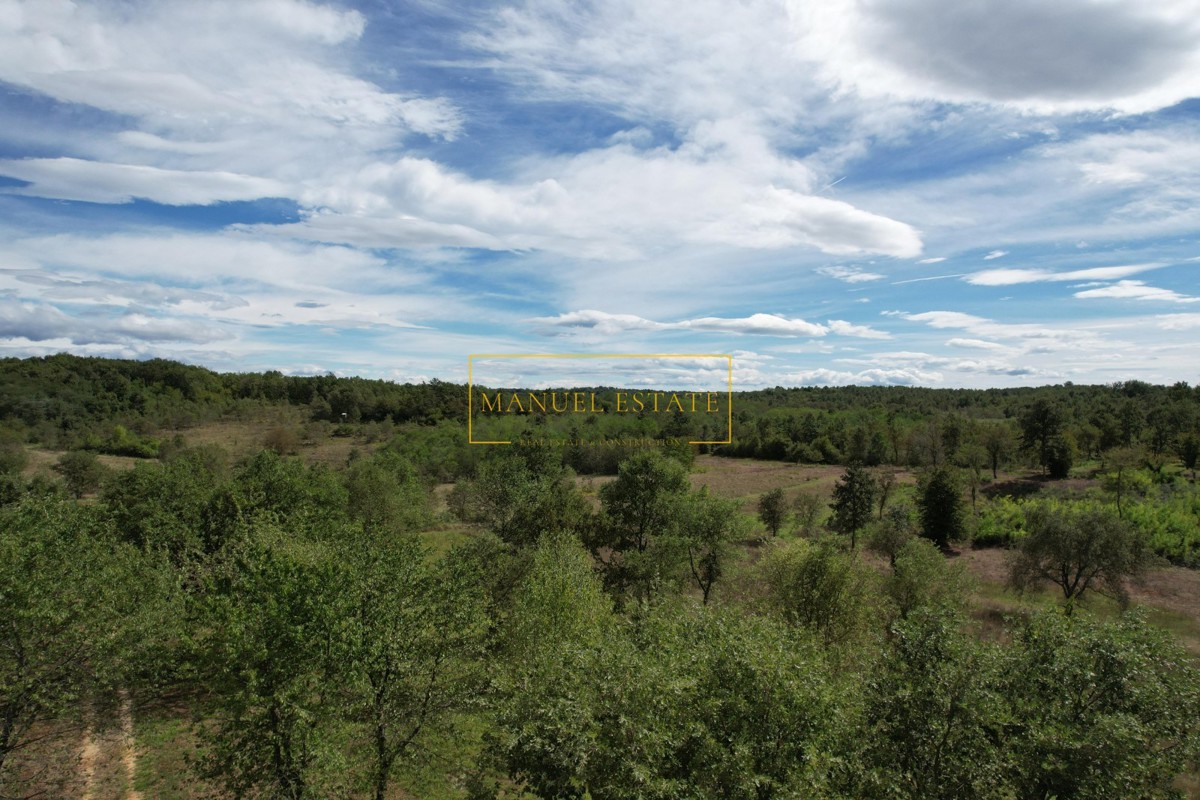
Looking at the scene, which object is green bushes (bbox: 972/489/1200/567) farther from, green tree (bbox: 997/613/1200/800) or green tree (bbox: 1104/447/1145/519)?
green tree (bbox: 997/613/1200/800)

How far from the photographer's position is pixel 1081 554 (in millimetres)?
33938

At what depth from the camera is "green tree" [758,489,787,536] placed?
5562 centimetres

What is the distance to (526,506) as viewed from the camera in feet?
135

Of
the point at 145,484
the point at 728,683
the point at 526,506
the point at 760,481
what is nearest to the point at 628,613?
the point at 526,506

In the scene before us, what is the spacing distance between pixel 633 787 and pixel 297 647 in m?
8.58

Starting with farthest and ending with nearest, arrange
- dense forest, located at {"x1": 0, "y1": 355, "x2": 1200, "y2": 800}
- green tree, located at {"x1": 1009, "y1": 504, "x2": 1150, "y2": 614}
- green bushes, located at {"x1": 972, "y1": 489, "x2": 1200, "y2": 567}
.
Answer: green bushes, located at {"x1": 972, "y1": 489, "x2": 1200, "y2": 567}
green tree, located at {"x1": 1009, "y1": 504, "x2": 1150, "y2": 614}
dense forest, located at {"x1": 0, "y1": 355, "x2": 1200, "y2": 800}

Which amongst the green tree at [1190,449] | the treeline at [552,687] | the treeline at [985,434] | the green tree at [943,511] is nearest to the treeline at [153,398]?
the treeline at [985,434]

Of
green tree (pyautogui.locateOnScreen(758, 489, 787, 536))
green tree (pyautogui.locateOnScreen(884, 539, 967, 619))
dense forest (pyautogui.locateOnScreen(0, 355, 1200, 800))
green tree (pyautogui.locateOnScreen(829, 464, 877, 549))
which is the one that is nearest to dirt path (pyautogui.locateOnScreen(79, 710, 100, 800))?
dense forest (pyautogui.locateOnScreen(0, 355, 1200, 800))

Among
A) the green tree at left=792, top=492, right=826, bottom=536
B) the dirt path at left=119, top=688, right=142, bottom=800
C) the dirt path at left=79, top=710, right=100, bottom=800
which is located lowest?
the dirt path at left=119, top=688, right=142, bottom=800

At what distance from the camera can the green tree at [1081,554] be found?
3334 centimetres

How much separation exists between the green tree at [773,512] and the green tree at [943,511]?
1154 cm

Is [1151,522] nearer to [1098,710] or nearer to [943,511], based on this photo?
[943,511]

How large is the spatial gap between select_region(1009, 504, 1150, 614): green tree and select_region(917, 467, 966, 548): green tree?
15884mm

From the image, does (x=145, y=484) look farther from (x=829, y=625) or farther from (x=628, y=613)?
(x=829, y=625)
